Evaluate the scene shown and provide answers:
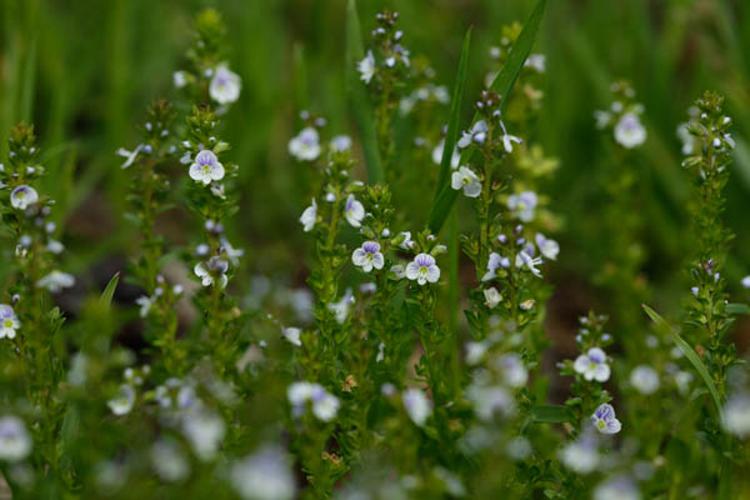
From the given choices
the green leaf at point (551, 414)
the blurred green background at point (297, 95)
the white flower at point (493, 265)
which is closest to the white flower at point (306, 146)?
the blurred green background at point (297, 95)

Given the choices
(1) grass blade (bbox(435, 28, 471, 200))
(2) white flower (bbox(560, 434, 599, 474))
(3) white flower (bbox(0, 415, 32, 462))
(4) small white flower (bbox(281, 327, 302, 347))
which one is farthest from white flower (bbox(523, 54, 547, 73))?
(3) white flower (bbox(0, 415, 32, 462))

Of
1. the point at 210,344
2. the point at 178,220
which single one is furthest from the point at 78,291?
the point at 210,344

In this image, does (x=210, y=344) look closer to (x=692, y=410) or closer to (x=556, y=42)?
(x=692, y=410)

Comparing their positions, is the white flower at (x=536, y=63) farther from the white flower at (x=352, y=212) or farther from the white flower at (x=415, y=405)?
the white flower at (x=415, y=405)

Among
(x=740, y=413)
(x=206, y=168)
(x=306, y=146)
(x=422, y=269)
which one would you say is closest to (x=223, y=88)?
(x=306, y=146)

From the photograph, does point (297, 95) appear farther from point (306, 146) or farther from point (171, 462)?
point (171, 462)

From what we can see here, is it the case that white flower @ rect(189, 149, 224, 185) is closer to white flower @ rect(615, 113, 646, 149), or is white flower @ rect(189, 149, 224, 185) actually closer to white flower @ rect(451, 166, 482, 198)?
white flower @ rect(451, 166, 482, 198)

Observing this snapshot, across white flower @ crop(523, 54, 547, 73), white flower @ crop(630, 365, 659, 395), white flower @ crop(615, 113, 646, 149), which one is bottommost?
white flower @ crop(630, 365, 659, 395)
